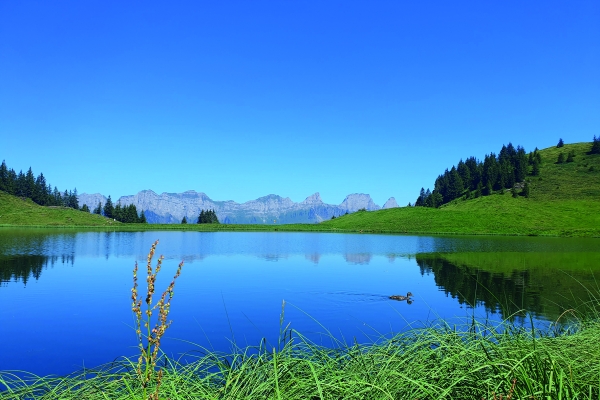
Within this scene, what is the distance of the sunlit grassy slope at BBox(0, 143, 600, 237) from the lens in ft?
370

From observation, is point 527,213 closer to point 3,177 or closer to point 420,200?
point 420,200

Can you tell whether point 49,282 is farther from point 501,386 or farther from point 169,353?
point 501,386

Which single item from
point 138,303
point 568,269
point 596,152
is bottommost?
point 568,269

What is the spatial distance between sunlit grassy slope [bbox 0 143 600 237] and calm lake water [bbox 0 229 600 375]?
74.0 meters

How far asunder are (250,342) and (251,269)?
2195 cm

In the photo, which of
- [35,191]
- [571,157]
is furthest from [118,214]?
[571,157]

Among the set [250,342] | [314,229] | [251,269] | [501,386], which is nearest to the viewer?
[501,386]

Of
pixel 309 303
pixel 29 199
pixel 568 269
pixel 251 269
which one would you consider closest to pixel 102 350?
pixel 309 303

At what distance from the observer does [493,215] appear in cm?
12350

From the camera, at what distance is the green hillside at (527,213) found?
4385 inches

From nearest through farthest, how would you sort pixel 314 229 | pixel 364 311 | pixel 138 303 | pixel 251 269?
1. pixel 138 303
2. pixel 364 311
3. pixel 251 269
4. pixel 314 229

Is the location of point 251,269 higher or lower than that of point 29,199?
lower

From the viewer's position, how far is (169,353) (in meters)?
13.8

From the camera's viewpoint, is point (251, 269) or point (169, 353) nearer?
point (169, 353)
